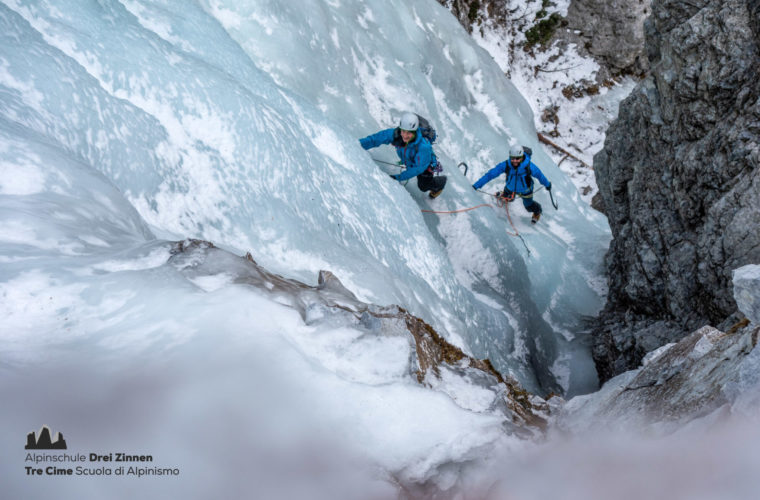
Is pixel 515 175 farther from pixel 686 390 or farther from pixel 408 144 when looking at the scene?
pixel 686 390

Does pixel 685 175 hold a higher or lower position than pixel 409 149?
lower

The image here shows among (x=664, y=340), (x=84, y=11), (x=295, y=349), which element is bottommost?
(x=664, y=340)

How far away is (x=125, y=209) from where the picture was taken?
279 centimetres

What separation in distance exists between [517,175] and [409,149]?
7.53 ft

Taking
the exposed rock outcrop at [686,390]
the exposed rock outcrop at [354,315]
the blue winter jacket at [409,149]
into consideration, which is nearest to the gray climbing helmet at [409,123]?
the blue winter jacket at [409,149]

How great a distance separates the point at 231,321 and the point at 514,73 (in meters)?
11.9

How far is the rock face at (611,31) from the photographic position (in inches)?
467

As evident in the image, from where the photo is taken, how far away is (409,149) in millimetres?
6215

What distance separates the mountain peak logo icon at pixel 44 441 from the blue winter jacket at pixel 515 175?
6.90 metres

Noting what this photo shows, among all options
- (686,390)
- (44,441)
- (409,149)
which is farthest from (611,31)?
(44,441)

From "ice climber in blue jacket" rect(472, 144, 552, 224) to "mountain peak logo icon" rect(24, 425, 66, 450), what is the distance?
6838 mm

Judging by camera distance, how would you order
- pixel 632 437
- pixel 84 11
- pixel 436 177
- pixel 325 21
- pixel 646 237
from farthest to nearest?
1. pixel 436 177
2. pixel 325 21
3. pixel 646 237
4. pixel 84 11
5. pixel 632 437

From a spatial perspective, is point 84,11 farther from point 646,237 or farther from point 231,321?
point 646,237

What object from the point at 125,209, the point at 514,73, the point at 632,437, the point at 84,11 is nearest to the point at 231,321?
the point at 125,209
